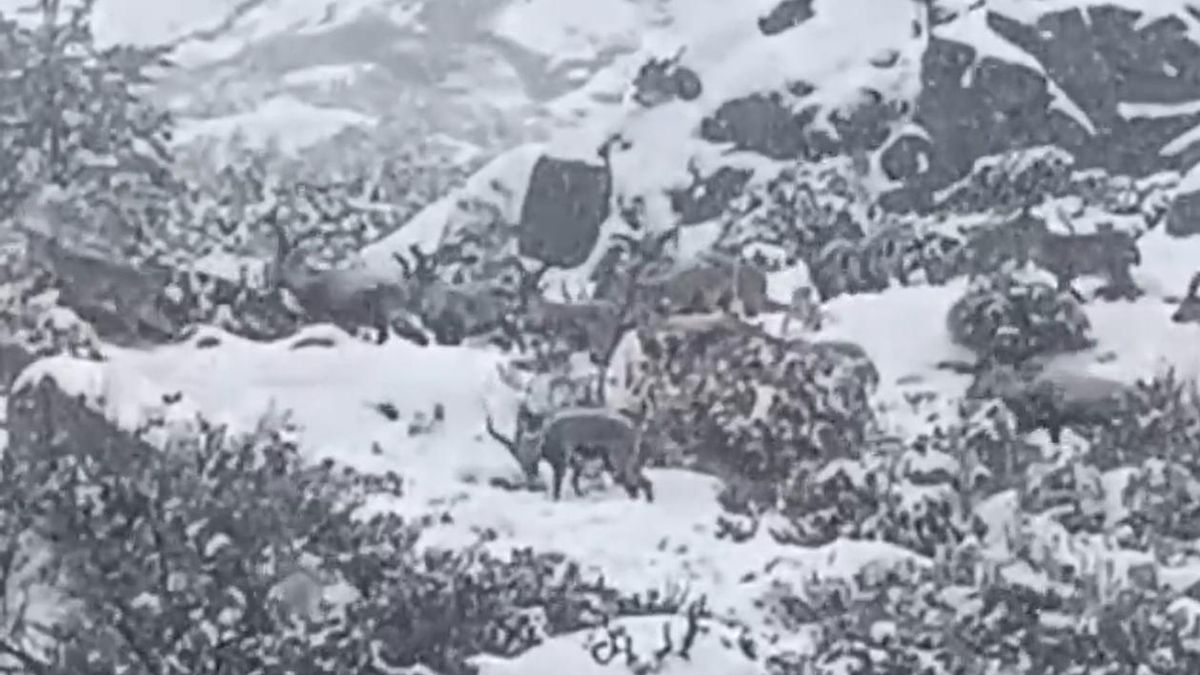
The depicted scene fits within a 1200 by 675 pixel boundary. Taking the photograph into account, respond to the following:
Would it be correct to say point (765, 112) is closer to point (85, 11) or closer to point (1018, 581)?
point (85, 11)

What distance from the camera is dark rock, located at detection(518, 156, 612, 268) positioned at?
80.8 feet

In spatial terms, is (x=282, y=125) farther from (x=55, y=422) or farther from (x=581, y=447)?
(x=55, y=422)

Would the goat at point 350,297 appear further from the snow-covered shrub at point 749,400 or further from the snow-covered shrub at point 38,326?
the snow-covered shrub at point 749,400

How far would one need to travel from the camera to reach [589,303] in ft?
53.6

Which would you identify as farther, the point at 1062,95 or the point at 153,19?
the point at 153,19

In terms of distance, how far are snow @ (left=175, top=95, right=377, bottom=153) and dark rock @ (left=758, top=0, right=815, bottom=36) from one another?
1712cm

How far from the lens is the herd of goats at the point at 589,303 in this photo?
12.4 meters

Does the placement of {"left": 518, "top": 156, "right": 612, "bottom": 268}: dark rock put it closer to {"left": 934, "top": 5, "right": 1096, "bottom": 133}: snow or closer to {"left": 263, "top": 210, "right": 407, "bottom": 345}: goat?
{"left": 934, "top": 5, "right": 1096, "bottom": 133}: snow

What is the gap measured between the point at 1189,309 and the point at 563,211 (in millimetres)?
10914

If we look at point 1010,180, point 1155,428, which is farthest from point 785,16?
point 1155,428

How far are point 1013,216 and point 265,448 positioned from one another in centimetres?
1283

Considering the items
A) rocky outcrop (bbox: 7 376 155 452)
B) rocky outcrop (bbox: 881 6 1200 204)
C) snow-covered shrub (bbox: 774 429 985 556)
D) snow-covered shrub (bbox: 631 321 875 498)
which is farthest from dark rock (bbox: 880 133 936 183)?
rocky outcrop (bbox: 7 376 155 452)

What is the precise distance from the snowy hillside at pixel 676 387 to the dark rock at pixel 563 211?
62 mm

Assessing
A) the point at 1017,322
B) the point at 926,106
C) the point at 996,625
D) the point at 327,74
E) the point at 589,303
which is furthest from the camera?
the point at 327,74
